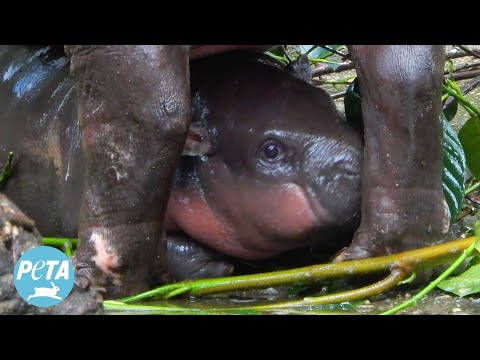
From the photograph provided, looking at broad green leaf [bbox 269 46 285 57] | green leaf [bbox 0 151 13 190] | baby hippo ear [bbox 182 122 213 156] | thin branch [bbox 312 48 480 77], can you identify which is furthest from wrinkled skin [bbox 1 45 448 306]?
thin branch [bbox 312 48 480 77]

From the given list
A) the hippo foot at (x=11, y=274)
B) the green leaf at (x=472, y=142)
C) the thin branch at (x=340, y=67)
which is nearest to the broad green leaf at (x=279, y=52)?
the thin branch at (x=340, y=67)

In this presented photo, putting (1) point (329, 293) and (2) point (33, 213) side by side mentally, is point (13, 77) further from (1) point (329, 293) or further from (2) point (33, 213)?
(1) point (329, 293)

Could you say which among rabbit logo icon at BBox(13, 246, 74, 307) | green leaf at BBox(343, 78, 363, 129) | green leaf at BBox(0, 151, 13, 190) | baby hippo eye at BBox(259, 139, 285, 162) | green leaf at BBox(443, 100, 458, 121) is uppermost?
green leaf at BBox(443, 100, 458, 121)

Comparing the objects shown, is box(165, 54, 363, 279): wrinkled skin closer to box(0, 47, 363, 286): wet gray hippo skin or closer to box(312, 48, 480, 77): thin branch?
box(0, 47, 363, 286): wet gray hippo skin

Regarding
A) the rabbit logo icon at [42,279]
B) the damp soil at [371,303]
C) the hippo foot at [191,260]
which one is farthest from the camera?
the hippo foot at [191,260]

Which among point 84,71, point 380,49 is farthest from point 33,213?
point 380,49

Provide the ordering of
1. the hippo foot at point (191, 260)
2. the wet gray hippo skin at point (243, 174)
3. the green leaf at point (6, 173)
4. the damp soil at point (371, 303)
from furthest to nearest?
1. the green leaf at point (6, 173)
2. the hippo foot at point (191, 260)
3. the wet gray hippo skin at point (243, 174)
4. the damp soil at point (371, 303)

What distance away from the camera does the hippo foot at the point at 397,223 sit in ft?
6.77

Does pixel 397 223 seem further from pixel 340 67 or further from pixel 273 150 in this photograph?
pixel 340 67

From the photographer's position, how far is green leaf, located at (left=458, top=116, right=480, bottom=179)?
2535 mm

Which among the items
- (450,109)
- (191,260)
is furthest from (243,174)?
(450,109)

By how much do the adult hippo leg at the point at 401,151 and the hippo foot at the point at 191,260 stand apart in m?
0.42

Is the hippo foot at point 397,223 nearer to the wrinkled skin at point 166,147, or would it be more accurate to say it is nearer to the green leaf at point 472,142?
the wrinkled skin at point 166,147
